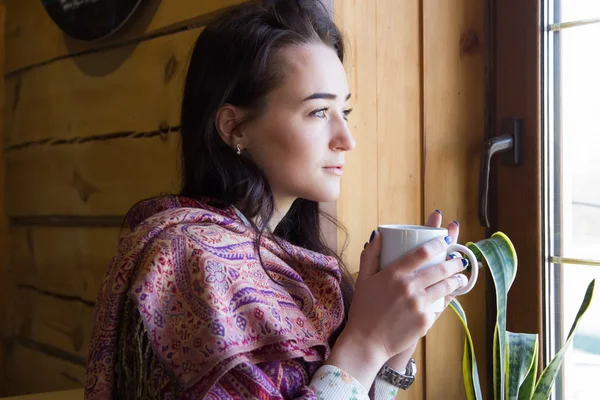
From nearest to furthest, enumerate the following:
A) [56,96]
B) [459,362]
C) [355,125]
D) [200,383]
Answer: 1. [200,383]
2. [355,125]
3. [459,362]
4. [56,96]

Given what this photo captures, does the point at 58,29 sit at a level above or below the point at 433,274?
above

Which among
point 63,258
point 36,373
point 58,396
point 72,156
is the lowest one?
point 36,373

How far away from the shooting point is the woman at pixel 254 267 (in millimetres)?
828

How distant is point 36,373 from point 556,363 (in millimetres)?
1646

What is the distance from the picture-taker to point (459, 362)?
1530mm

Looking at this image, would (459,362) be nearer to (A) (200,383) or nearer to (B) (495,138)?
(B) (495,138)

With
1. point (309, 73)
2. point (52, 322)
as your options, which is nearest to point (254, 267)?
point (309, 73)

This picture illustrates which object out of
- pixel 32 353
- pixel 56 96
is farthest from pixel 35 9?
pixel 32 353

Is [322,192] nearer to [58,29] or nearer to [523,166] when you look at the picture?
[523,166]

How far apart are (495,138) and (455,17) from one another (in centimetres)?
34

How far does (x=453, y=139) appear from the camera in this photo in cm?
151

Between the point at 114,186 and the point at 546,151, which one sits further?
the point at 114,186

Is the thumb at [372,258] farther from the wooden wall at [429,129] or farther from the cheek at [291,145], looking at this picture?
the wooden wall at [429,129]

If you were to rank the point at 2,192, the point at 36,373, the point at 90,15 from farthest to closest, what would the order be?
the point at 2,192 → the point at 36,373 → the point at 90,15
